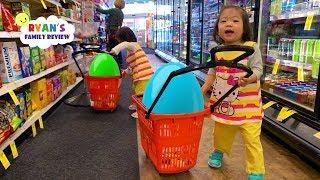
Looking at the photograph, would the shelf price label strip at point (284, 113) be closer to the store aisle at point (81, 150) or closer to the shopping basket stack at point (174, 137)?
the shopping basket stack at point (174, 137)

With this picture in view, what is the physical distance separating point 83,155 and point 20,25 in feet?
3.76

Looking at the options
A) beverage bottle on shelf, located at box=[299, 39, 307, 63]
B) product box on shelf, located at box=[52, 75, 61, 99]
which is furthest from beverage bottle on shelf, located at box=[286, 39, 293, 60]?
product box on shelf, located at box=[52, 75, 61, 99]

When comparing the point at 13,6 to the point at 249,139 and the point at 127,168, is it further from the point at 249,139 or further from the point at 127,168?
the point at 249,139

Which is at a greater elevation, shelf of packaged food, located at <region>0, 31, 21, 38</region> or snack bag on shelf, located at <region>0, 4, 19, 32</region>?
snack bag on shelf, located at <region>0, 4, 19, 32</region>

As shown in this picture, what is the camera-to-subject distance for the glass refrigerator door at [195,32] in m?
5.86

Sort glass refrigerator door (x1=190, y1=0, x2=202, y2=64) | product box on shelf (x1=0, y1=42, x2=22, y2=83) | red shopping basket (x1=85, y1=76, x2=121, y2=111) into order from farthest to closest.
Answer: glass refrigerator door (x1=190, y1=0, x2=202, y2=64) → red shopping basket (x1=85, y1=76, x2=121, y2=111) → product box on shelf (x1=0, y1=42, x2=22, y2=83)

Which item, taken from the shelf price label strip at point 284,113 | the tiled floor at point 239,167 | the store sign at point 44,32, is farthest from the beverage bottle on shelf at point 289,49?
the store sign at point 44,32

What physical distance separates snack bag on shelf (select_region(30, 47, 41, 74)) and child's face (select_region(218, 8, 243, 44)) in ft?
5.76

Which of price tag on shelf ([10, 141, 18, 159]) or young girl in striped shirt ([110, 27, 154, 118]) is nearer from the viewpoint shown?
price tag on shelf ([10, 141, 18, 159])

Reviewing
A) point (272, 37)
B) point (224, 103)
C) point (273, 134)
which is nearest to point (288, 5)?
point (272, 37)

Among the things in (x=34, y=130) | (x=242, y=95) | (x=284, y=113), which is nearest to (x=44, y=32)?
(x=34, y=130)

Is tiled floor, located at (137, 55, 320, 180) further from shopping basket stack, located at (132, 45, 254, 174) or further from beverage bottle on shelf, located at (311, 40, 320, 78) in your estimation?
beverage bottle on shelf, located at (311, 40, 320, 78)

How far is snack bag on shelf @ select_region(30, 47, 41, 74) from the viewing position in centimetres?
277

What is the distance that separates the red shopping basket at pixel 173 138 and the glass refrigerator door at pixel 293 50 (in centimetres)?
97
